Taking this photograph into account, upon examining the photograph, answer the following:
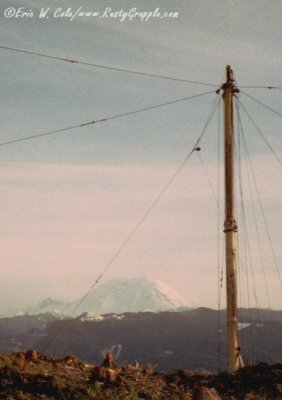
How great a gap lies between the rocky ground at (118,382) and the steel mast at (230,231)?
5.30 ft

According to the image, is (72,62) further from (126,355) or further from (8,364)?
(126,355)

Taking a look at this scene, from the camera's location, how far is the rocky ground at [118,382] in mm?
9172

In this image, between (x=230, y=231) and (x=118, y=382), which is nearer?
(x=118, y=382)

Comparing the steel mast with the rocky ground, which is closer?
the rocky ground

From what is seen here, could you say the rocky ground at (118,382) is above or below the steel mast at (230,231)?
below

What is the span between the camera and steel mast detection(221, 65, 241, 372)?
45.0ft

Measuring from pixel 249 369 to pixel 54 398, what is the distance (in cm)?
576

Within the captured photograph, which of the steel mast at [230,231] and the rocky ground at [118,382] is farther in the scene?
the steel mast at [230,231]

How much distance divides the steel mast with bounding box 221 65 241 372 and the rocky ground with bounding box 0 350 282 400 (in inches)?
63.6

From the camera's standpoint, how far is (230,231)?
14.6m

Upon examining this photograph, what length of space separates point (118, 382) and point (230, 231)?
6.57 metres

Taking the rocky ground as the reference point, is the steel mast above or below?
above

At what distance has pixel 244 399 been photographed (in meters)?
9.88

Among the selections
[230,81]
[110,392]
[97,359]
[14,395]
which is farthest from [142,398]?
[97,359]
